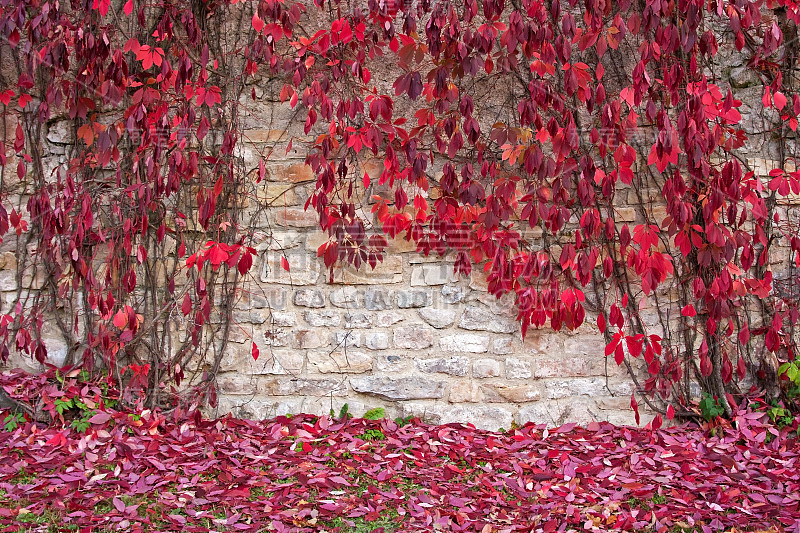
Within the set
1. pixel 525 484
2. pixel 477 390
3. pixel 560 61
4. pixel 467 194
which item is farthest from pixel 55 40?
pixel 525 484

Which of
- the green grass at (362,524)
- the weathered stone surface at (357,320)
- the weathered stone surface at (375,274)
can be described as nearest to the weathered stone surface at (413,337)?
the weathered stone surface at (357,320)

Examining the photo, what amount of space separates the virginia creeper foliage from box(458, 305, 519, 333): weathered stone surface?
84mm

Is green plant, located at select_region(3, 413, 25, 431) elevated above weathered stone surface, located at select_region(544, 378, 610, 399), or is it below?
below

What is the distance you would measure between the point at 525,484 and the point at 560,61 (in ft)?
6.75

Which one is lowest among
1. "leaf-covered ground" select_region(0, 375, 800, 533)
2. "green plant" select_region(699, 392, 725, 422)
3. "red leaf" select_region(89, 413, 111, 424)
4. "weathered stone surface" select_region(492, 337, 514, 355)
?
"leaf-covered ground" select_region(0, 375, 800, 533)

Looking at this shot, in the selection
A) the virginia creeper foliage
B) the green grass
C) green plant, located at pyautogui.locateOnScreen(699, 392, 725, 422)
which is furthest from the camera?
green plant, located at pyautogui.locateOnScreen(699, 392, 725, 422)

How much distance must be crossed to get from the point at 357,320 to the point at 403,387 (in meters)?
0.43

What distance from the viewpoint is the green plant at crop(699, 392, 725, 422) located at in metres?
3.27

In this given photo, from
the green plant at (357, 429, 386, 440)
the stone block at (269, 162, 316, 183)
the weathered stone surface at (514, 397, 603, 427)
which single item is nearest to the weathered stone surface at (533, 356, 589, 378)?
the weathered stone surface at (514, 397, 603, 427)

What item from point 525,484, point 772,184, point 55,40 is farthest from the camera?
point 772,184

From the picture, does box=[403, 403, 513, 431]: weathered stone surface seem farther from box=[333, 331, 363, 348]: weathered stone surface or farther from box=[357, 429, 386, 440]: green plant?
box=[333, 331, 363, 348]: weathered stone surface

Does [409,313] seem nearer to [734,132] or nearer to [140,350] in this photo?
[140,350]

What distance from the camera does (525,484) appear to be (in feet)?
8.96

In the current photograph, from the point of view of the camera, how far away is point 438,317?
3.37 m
